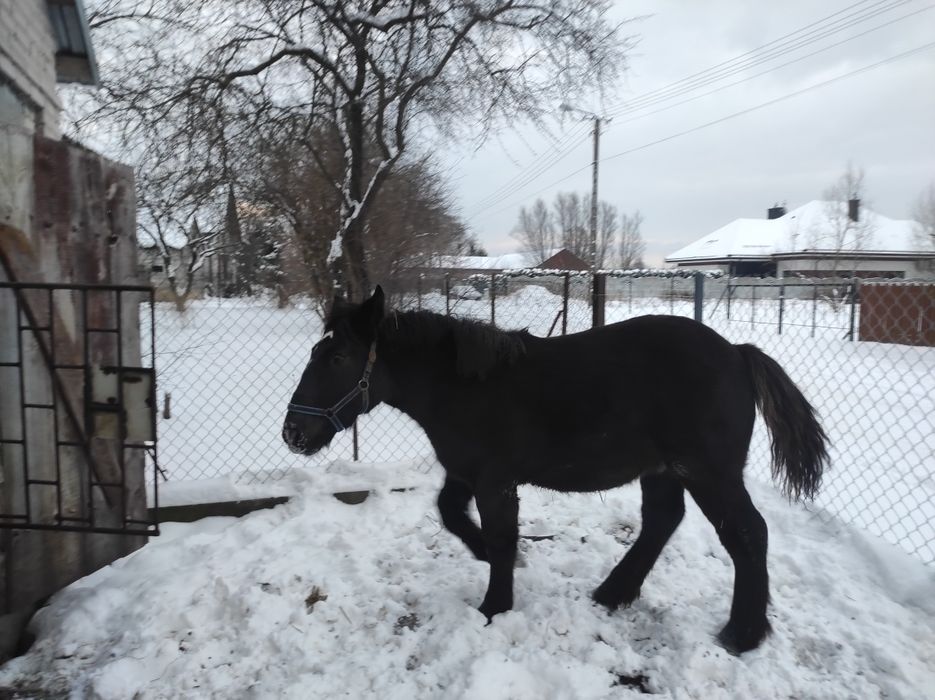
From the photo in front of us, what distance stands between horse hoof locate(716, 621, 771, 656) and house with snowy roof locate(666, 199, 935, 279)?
32926 mm

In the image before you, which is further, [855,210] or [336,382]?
[855,210]

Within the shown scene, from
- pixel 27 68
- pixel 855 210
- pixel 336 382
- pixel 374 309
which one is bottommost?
pixel 336 382

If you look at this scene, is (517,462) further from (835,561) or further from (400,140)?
(400,140)

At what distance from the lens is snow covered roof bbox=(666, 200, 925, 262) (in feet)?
126

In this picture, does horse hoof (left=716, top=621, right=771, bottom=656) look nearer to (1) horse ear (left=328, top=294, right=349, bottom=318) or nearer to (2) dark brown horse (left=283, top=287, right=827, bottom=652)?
(2) dark brown horse (left=283, top=287, right=827, bottom=652)

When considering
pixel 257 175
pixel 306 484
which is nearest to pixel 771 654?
pixel 306 484

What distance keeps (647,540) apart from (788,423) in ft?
3.26

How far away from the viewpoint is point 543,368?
2947mm

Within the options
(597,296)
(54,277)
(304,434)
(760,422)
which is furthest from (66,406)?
(760,422)

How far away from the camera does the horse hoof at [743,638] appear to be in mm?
2734

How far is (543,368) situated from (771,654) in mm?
1740

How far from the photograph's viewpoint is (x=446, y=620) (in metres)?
2.92

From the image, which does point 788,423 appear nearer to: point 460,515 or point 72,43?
point 460,515

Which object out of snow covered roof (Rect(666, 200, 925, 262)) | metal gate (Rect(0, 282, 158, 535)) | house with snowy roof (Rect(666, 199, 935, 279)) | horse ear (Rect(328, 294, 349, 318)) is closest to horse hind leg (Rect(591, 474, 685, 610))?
horse ear (Rect(328, 294, 349, 318))
